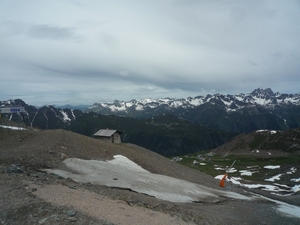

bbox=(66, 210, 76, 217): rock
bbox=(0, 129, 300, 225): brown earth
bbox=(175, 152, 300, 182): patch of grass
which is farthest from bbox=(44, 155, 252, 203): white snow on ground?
bbox=(175, 152, 300, 182): patch of grass

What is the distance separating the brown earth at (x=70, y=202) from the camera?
13480mm

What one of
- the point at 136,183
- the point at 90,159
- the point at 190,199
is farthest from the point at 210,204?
the point at 90,159

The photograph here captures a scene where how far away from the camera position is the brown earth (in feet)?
44.2

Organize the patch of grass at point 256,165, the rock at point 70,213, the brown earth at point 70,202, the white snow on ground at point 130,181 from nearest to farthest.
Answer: the rock at point 70,213 → the brown earth at point 70,202 → the white snow on ground at point 130,181 → the patch of grass at point 256,165

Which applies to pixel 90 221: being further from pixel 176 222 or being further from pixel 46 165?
pixel 46 165

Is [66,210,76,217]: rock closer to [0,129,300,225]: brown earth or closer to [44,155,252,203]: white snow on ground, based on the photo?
[0,129,300,225]: brown earth

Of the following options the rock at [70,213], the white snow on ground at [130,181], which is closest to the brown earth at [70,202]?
the rock at [70,213]

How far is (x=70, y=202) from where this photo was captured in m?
15.3

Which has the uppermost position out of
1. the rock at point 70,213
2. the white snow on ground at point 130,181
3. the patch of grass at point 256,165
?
the rock at point 70,213

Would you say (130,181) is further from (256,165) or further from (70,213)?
(256,165)

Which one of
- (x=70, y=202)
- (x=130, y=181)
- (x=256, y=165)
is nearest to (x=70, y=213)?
(x=70, y=202)

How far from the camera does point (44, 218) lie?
502 inches

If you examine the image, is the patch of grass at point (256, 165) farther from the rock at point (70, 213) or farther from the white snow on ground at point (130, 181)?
the rock at point (70, 213)

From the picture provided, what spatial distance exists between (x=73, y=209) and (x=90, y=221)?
183 cm
